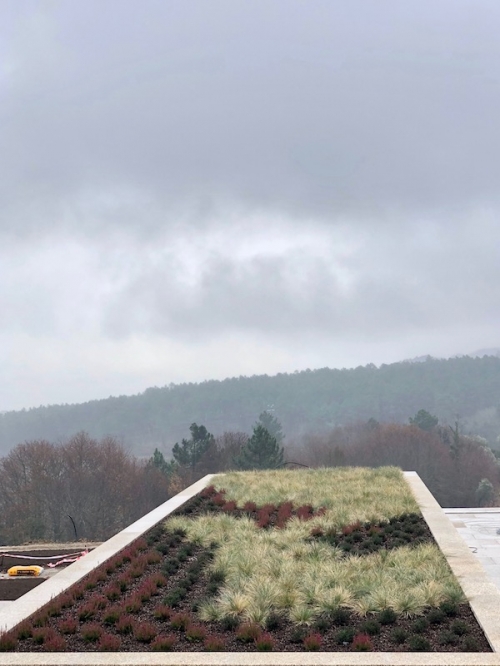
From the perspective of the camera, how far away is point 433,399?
350 feet

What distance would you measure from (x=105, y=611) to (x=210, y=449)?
45795 mm

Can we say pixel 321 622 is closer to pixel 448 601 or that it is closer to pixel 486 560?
pixel 448 601

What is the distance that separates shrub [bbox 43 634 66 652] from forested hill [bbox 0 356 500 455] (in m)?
91.2

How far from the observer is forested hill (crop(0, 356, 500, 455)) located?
100m

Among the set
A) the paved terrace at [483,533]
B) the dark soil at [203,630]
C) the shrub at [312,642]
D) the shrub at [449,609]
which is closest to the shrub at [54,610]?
the dark soil at [203,630]

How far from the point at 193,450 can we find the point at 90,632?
46250mm

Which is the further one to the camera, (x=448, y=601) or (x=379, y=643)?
(x=448, y=601)

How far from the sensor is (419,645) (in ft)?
15.9

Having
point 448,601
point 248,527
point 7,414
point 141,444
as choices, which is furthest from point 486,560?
point 7,414

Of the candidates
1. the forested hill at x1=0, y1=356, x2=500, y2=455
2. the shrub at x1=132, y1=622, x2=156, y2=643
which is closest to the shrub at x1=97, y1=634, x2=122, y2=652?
the shrub at x1=132, y1=622, x2=156, y2=643

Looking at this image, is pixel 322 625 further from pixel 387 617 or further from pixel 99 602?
pixel 99 602

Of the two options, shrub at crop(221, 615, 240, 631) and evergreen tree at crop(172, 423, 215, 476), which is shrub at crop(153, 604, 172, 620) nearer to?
shrub at crop(221, 615, 240, 631)

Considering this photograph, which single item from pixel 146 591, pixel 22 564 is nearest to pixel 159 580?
pixel 146 591

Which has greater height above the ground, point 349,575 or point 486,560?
point 349,575
